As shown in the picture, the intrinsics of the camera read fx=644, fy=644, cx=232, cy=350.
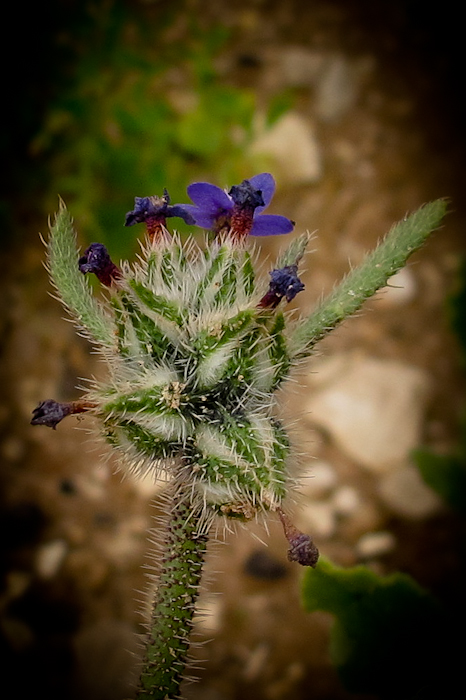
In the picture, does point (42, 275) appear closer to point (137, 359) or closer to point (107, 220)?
point (107, 220)

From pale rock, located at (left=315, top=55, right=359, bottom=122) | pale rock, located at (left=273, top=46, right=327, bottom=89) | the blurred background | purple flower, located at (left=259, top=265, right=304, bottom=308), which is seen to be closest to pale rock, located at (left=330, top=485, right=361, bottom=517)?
the blurred background

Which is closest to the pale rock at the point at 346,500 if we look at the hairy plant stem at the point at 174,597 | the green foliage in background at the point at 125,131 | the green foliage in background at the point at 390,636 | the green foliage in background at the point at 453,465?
the green foliage in background at the point at 453,465

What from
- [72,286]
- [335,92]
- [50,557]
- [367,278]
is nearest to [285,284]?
[367,278]

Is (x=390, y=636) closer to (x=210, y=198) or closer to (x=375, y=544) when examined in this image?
(x=210, y=198)

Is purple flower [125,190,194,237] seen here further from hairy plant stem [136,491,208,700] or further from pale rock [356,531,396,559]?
pale rock [356,531,396,559]

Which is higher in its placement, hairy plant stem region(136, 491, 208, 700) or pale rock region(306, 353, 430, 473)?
pale rock region(306, 353, 430, 473)
